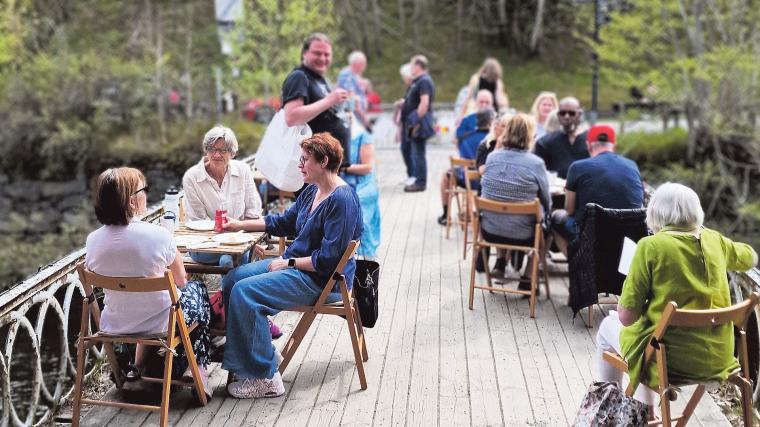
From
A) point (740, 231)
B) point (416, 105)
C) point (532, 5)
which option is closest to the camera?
point (416, 105)

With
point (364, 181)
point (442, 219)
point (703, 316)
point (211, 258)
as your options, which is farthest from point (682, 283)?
point (442, 219)

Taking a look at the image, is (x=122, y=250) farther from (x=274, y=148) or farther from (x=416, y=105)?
(x=416, y=105)

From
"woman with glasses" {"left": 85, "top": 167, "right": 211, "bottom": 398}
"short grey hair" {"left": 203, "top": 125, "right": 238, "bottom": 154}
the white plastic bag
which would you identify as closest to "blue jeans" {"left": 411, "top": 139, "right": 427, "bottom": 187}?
the white plastic bag

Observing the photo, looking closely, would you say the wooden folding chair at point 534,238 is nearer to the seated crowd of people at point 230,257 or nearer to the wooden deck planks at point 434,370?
the wooden deck planks at point 434,370

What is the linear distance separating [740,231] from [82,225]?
46.4 ft

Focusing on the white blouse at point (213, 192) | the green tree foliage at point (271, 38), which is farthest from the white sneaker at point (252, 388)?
the green tree foliage at point (271, 38)

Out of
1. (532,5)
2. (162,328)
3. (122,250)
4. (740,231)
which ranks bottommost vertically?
(740,231)

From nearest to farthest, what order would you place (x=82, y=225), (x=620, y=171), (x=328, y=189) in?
(x=328, y=189) → (x=620, y=171) → (x=82, y=225)

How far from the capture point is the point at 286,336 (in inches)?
218

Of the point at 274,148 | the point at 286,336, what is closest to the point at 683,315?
the point at 286,336

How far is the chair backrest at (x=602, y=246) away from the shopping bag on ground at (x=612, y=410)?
1.87 metres

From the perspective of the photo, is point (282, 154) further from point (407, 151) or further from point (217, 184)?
point (407, 151)

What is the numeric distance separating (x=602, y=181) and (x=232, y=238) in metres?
2.52

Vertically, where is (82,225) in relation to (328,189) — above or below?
below
